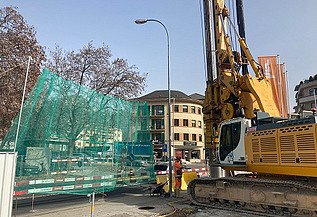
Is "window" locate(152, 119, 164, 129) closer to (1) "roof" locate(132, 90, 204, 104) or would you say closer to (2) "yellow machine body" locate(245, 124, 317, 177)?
(1) "roof" locate(132, 90, 204, 104)

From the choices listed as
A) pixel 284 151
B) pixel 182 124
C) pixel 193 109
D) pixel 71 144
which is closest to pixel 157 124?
pixel 182 124

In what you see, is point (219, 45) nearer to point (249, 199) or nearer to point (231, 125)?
point (231, 125)

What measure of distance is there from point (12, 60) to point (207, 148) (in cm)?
1465

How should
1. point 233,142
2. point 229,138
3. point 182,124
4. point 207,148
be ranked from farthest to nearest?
1. point 182,124
2. point 207,148
3. point 229,138
4. point 233,142

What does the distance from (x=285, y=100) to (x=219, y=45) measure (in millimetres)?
3788

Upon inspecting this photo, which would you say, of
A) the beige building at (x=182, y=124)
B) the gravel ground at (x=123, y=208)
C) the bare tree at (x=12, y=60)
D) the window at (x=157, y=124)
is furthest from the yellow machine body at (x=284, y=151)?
the window at (x=157, y=124)

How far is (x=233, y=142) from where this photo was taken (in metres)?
9.84

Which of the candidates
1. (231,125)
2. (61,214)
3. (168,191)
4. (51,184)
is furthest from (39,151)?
(231,125)

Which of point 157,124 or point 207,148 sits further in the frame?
point 157,124

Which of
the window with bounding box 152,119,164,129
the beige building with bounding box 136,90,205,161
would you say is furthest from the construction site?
the window with bounding box 152,119,164,129

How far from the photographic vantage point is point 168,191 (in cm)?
1266

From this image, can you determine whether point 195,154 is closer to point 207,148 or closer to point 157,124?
point 157,124

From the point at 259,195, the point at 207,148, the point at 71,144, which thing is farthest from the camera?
the point at 207,148

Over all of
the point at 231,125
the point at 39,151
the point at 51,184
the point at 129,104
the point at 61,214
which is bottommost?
the point at 61,214
